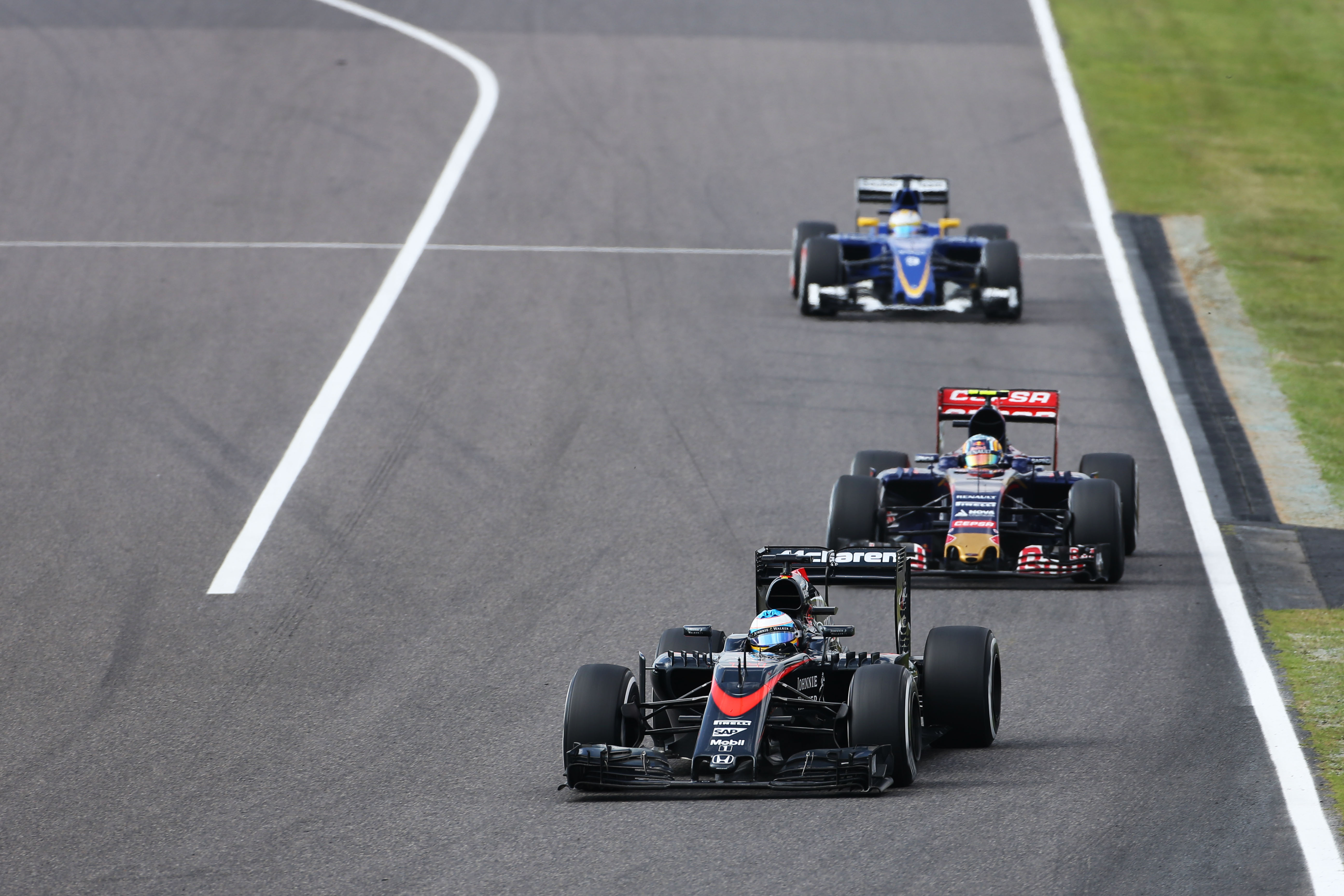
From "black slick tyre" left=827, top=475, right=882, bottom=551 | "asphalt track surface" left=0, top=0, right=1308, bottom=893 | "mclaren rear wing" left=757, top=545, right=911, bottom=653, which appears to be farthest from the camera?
"black slick tyre" left=827, top=475, right=882, bottom=551

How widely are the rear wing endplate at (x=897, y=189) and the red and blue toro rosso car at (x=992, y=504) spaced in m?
8.08

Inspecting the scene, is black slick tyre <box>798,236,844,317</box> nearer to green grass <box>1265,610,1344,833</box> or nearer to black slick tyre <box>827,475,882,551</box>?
black slick tyre <box>827,475,882,551</box>

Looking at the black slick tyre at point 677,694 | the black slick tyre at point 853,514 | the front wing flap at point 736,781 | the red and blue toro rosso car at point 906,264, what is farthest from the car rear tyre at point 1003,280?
the front wing flap at point 736,781

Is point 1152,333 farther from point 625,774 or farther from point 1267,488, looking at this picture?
point 625,774

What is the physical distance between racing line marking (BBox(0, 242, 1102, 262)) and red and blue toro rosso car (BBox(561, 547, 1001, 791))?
15.2m

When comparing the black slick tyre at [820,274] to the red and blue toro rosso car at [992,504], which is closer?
the red and blue toro rosso car at [992,504]

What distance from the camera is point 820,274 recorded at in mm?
25125

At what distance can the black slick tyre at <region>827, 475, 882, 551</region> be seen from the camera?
54.9 feet

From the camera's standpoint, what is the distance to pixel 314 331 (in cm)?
2503

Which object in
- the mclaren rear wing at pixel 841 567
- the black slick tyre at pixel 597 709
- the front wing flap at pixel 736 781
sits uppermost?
the mclaren rear wing at pixel 841 567

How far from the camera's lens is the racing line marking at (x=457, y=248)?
2823cm

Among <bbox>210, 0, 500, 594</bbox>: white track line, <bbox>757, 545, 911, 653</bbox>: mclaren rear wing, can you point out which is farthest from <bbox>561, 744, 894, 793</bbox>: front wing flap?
<bbox>210, 0, 500, 594</bbox>: white track line

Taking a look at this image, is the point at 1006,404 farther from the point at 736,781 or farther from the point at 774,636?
the point at 736,781

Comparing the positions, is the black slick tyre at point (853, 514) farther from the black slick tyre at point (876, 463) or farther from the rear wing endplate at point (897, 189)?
the rear wing endplate at point (897, 189)
